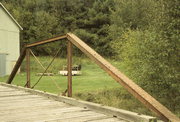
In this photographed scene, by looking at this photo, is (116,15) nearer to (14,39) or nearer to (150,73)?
(14,39)

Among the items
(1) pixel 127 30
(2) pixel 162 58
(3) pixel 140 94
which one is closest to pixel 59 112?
(3) pixel 140 94

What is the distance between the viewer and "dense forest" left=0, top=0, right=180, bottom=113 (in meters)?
12.7

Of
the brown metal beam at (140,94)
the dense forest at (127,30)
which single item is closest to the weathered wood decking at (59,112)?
the brown metal beam at (140,94)

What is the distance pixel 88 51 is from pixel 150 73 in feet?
29.2

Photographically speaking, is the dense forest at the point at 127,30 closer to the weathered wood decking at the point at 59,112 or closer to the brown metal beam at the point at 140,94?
the weathered wood decking at the point at 59,112

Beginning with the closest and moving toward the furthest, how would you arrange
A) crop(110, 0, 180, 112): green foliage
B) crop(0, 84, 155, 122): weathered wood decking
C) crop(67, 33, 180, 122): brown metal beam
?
crop(67, 33, 180, 122): brown metal beam
crop(0, 84, 155, 122): weathered wood decking
crop(110, 0, 180, 112): green foliage

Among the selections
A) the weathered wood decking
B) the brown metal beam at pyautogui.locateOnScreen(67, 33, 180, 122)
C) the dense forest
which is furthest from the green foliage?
the brown metal beam at pyautogui.locateOnScreen(67, 33, 180, 122)

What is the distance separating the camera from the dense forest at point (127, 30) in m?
12.7

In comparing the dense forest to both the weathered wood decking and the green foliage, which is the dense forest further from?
the weathered wood decking

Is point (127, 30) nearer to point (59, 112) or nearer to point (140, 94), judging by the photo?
point (59, 112)

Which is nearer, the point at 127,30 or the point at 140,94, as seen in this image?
the point at 140,94

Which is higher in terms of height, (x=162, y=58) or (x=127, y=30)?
(x=127, y=30)

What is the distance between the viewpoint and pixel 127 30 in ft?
110

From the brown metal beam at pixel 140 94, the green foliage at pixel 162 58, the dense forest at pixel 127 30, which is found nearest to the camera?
the brown metal beam at pixel 140 94
